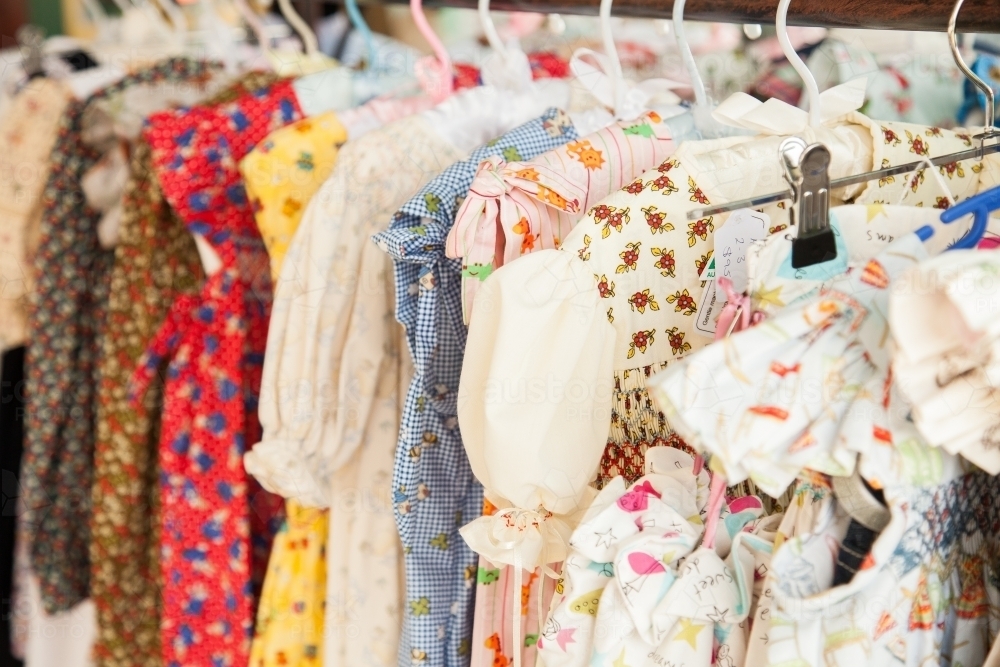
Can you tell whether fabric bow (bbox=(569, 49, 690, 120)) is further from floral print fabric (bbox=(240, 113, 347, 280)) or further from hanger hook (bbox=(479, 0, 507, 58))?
floral print fabric (bbox=(240, 113, 347, 280))

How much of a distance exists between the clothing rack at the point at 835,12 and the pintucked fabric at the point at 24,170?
828 mm

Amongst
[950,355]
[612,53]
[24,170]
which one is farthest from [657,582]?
[24,170]

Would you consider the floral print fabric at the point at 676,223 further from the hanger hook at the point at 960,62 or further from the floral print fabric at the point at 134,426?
the floral print fabric at the point at 134,426

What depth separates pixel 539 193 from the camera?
76cm

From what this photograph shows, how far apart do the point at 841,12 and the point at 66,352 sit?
111cm

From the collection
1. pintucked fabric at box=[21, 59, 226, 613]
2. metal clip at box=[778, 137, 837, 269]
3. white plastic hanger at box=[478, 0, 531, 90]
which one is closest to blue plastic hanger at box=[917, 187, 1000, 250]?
metal clip at box=[778, 137, 837, 269]

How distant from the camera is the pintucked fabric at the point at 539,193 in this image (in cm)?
76

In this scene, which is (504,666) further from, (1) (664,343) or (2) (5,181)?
(2) (5,181)

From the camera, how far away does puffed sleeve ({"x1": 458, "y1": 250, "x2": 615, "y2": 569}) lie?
70 centimetres

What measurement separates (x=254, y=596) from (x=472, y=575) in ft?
1.49

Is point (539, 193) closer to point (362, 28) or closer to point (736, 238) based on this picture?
point (736, 238)

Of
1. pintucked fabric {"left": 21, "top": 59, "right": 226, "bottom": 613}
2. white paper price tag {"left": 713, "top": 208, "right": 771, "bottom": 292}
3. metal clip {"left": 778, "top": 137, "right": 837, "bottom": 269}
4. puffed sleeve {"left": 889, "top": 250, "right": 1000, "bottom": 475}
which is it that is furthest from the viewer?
pintucked fabric {"left": 21, "top": 59, "right": 226, "bottom": 613}

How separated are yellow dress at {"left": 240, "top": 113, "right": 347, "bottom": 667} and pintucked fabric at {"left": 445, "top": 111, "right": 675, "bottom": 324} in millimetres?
276

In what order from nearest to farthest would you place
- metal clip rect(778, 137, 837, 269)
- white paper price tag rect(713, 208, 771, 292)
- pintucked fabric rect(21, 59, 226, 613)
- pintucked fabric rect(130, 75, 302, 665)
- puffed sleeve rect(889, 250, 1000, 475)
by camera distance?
puffed sleeve rect(889, 250, 1000, 475) < metal clip rect(778, 137, 837, 269) < white paper price tag rect(713, 208, 771, 292) < pintucked fabric rect(130, 75, 302, 665) < pintucked fabric rect(21, 59, 226, 613)
